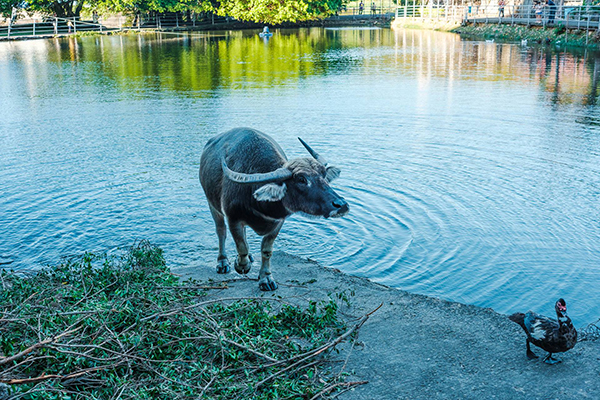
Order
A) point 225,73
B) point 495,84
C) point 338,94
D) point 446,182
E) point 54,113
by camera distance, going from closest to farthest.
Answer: point 446,182
point 54,113
point 338,94
point 495,84
point 225,73

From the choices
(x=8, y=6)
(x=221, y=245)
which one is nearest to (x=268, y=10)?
(x=8, y=6)

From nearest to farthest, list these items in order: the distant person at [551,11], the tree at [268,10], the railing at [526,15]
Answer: the railing at [526,15], the distant person at [551,11], the tree at [268,10]

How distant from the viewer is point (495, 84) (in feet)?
63.6

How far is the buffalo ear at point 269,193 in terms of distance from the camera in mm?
5348

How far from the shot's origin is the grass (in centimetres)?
415

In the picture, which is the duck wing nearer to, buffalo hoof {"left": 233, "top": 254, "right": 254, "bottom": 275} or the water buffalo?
the water buffalo

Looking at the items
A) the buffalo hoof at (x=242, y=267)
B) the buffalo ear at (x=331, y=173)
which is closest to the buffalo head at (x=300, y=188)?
the buffalo ear at (x=331, y=173)

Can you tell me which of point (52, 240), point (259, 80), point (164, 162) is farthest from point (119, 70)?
point (52, 240)

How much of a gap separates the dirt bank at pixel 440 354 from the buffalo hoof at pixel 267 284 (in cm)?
7

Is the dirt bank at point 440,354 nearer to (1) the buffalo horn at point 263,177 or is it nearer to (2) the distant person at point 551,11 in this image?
(1) the buffalo horn at point 263,177

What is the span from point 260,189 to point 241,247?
1.14 metres

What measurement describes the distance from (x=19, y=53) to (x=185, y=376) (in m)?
34.4

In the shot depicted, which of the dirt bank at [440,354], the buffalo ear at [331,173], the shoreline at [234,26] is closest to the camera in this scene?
the dirt bank at [440,354]

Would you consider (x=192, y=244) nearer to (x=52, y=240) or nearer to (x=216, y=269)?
(x=216, y=269)
